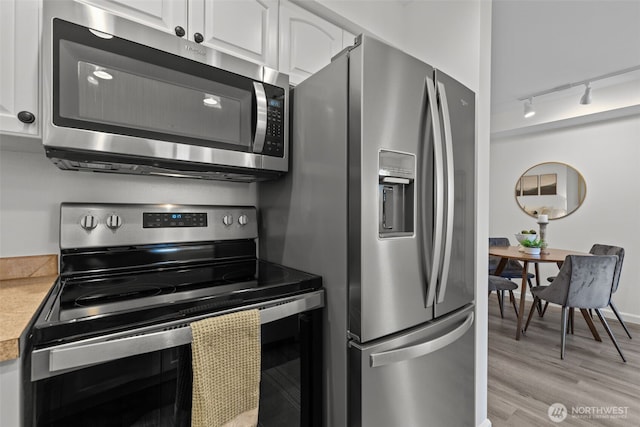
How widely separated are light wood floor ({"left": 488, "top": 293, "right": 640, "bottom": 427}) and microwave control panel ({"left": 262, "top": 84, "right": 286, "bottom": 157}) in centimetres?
197

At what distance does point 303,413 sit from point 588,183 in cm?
450

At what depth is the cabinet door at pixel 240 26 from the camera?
1165 millimetres

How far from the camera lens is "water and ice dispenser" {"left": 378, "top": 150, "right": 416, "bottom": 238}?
105cm

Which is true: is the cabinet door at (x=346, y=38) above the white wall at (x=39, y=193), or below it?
above

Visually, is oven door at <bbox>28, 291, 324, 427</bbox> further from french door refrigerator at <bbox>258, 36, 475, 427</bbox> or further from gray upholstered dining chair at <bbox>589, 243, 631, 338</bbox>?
gray upholstered dining chair at <bbox>589, 243, 631, 338</bbox>

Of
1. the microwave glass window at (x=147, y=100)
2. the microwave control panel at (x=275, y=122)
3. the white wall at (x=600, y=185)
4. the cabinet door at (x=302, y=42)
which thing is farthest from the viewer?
the white wall at (x=600, y=185)

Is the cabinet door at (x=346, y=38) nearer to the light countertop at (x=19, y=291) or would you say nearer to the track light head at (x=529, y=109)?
the light countertop at (x=19, y=291)

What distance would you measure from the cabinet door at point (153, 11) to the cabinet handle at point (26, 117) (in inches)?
16.3

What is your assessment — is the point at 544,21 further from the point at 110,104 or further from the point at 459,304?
the point at 110,104

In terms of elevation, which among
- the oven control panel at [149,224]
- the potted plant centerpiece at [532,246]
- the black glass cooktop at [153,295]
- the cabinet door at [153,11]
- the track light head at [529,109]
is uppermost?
the track light head at [529,109]

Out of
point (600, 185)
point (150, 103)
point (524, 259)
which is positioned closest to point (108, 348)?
point (150, 103)

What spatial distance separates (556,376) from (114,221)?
3044 mm

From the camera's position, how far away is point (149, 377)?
78cm

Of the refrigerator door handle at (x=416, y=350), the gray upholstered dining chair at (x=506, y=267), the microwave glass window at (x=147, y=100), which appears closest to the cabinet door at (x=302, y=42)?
the microwave glass window at (x=147, y=100)
